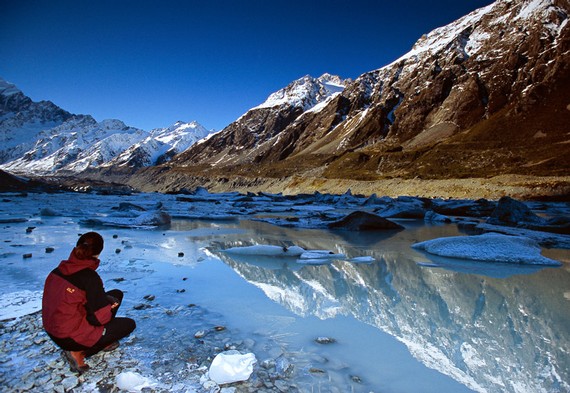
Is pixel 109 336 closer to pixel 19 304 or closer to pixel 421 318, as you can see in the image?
pixel 19 304

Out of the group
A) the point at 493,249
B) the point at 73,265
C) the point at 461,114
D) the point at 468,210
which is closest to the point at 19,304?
the point at 73,265

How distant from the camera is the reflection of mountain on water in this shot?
149 inches

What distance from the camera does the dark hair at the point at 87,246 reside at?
3.43 m

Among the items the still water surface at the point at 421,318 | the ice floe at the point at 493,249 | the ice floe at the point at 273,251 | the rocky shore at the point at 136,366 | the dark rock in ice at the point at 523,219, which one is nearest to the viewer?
the rocky shore at the point at 136,366

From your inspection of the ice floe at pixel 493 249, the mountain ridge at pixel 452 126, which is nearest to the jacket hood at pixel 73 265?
the ice floe at pixel 493 249

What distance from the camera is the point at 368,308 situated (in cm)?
557

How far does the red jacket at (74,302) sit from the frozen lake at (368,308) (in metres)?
0.77

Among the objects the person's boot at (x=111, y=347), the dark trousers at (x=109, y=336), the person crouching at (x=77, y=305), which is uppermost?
the person crouching at (x=77, y=305)

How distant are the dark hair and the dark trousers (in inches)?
28.7

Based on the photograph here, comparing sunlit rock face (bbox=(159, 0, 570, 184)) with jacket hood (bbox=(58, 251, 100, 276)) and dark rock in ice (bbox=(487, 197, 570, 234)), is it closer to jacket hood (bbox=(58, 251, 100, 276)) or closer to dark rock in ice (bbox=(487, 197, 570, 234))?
dark rock in ice (bbox=(487, 197, 570, 234))

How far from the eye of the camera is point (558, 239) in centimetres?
1284

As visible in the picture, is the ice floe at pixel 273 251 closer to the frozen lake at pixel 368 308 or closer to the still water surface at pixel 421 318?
the frozen lake at pixel 368 308

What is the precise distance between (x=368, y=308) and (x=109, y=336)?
12.4 ft

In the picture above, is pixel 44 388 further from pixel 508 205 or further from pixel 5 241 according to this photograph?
pixel 508 205
